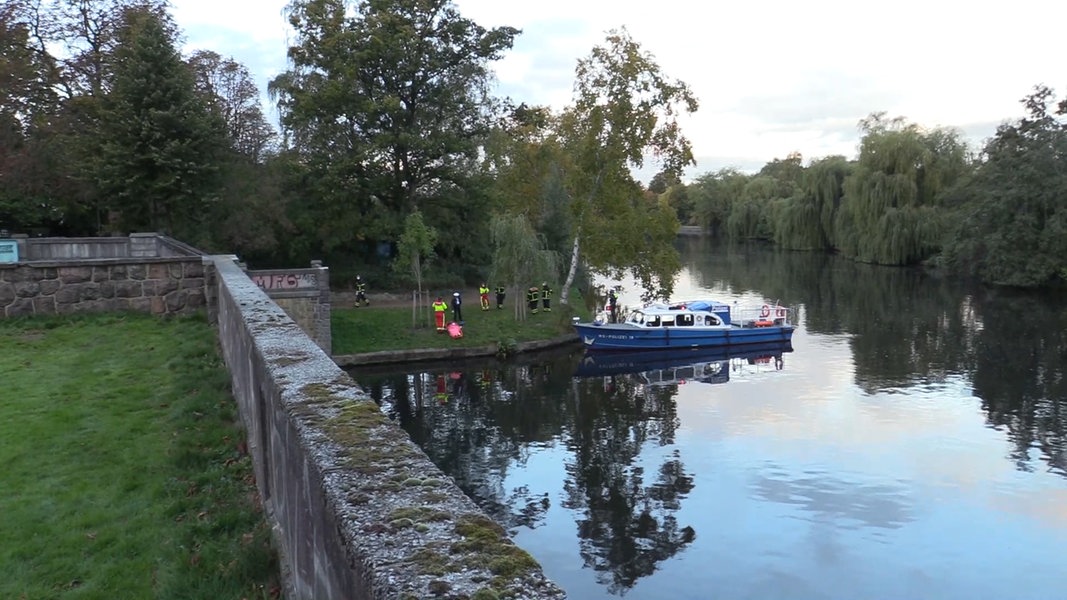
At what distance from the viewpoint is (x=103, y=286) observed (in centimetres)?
1166

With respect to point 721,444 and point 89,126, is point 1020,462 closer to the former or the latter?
point 721,444

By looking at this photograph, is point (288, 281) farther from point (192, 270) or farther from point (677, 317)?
point (677, 317)

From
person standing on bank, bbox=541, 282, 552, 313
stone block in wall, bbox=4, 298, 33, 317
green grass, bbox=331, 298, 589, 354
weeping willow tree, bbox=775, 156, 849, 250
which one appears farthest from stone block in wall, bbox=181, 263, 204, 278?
weeping willow tree, bbox=775, 156, 849, 250

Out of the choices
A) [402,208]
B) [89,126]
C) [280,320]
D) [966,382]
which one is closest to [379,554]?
[280,320]

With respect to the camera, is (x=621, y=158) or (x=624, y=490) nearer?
(x=624, y=490)

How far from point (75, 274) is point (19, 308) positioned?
0.86 metres

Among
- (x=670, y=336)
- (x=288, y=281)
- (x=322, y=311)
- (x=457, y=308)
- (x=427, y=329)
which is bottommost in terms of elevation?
(x=670, y=336)

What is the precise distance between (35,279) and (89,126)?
1826 centimetres

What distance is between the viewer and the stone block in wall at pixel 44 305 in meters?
11.4

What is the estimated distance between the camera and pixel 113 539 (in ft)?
15.6

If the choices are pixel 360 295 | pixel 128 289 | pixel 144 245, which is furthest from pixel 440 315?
pixel 128 289

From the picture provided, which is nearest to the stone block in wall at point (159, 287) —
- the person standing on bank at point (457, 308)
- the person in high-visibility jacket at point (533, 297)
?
the person standing on bank at point (457, 308)

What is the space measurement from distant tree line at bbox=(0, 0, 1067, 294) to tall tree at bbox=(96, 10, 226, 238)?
7cm

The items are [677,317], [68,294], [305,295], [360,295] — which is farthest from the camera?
[360,295]
